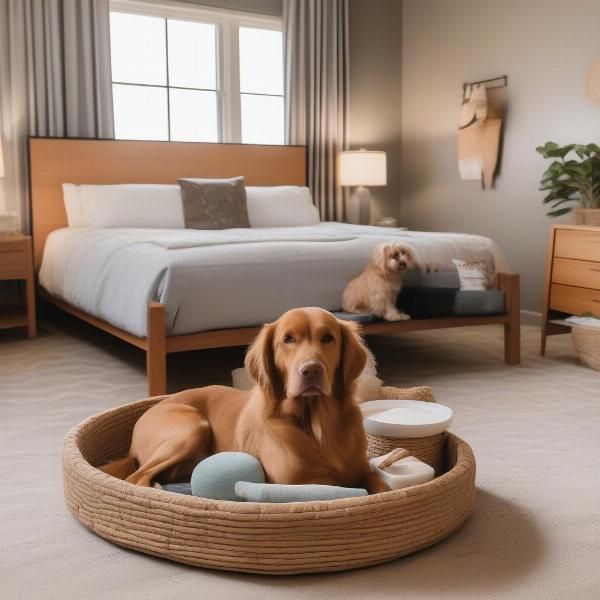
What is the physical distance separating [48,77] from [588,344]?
3.54 metres

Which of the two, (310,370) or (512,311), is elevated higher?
(310,370)

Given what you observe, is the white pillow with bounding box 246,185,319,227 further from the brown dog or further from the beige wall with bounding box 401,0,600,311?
the brown dog

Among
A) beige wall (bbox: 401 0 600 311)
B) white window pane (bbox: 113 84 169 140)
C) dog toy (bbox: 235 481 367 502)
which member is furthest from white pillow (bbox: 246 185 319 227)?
dog toy (bbox: 235 481 367 502)

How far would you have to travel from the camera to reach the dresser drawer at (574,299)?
150 inches

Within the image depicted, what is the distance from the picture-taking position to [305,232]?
4.16 m

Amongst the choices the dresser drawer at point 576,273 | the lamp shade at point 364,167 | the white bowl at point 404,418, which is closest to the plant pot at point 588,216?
the dresser drawer at point 576,273

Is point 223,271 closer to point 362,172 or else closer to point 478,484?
point 478,484

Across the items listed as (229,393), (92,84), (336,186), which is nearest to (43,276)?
(92,84)

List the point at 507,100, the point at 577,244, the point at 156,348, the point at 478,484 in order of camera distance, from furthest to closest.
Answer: the point at 507,100 → the point at 577,244 → the point at 156,348 → the point at 478,484

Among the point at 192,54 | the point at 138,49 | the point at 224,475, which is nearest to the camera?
the point at 224,475

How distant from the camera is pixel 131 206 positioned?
15.1 feet

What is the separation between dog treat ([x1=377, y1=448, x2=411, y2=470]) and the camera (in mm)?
1871

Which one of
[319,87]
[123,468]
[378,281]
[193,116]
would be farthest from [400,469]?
[319,87]

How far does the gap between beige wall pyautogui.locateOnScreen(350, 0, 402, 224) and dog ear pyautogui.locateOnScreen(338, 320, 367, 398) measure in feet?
15.0
